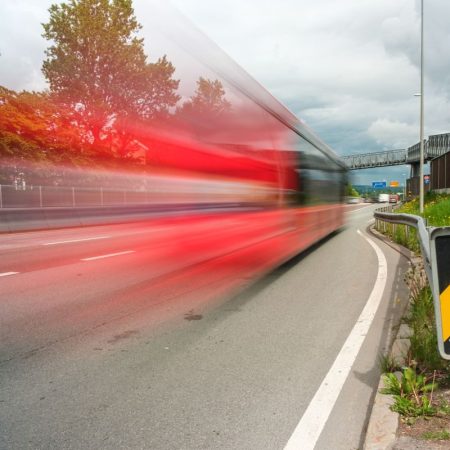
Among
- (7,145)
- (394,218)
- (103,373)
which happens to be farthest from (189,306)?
(394,218)

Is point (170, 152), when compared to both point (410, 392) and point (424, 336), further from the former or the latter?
point (410, 392)

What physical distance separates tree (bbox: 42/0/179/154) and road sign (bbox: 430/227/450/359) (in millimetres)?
3089

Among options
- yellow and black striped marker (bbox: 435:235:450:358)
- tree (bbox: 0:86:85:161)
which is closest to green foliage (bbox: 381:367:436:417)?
yellow and black striped marker (bbox: 435:235:450:358)

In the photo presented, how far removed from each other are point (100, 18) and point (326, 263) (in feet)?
24.4

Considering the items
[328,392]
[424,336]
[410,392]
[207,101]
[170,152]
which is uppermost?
[207,101]

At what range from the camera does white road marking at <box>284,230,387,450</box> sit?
2.81 metres

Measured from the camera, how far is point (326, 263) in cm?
1041

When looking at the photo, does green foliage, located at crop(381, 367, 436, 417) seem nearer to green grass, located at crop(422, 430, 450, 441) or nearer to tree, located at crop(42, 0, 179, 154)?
green grass, located at crop(422, 430, 450, 441)

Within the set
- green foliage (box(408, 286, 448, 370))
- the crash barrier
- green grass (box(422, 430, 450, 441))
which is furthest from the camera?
green foliage (box(408, 286, 448, 370))

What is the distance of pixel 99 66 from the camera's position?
446cm

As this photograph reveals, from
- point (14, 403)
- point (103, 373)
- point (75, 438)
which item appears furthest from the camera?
point (103, 373)

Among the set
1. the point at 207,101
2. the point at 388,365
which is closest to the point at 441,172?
the point at 207,101

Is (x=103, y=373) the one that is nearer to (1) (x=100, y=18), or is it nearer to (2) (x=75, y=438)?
(2) (x=75, y=438)

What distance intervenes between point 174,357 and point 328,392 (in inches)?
55.0
